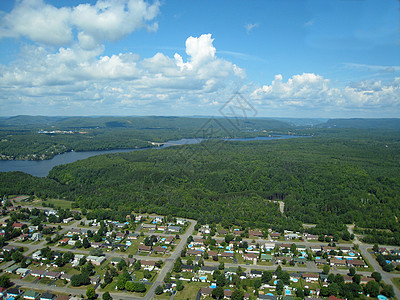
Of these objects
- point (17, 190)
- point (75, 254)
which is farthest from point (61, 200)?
point (75, 254)

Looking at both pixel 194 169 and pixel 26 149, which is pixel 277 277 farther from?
pixel 26 149

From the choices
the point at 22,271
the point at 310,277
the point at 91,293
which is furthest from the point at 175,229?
the point at 310,277

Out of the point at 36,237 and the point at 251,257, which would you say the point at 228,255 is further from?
the point at 36,237

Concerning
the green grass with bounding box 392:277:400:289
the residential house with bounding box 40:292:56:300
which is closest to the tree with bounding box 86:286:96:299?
the residential house with bounding box 40:292:56:300

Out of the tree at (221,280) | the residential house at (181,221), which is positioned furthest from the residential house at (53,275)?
the residential house at (181,221)

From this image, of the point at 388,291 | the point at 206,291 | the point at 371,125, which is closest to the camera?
the point at 388,291

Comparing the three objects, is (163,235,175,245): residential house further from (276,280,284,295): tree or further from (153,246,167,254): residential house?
(276,280,284,295): tree

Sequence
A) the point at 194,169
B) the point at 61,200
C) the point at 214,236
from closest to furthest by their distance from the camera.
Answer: the point at 214,236 < the point at 61,200 < the point at 194,169
